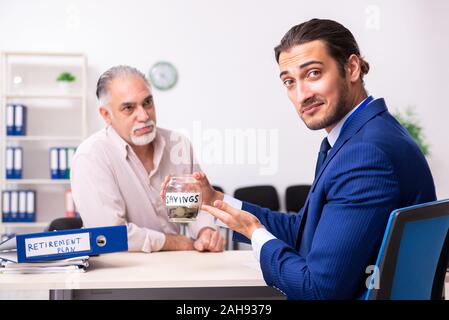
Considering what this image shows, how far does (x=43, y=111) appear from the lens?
4.31 metres

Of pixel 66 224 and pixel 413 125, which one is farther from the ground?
pixel 413 125

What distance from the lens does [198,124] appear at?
3.39 meters

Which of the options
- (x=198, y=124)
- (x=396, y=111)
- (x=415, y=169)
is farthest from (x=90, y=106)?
(x=415, y=169)

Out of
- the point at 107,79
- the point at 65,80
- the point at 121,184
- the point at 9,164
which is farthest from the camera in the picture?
the point at 65,80

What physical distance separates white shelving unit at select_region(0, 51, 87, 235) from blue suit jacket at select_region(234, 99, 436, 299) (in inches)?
126

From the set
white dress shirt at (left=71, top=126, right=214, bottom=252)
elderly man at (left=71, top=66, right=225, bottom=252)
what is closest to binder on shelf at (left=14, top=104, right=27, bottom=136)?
elderly man at (left=71, top=66, right=225, bottom=252)

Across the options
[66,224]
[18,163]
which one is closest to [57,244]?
[66,224]

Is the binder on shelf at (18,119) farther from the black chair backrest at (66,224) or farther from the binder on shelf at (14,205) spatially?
the black chair backrest at (66,224)

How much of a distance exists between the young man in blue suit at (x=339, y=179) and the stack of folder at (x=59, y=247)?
0.25 m

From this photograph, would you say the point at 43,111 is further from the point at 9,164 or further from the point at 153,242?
the point at 153,242

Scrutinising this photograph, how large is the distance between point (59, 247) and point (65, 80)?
3055 millimetres

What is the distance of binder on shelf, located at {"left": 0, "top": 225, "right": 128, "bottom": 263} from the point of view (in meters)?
1.34
